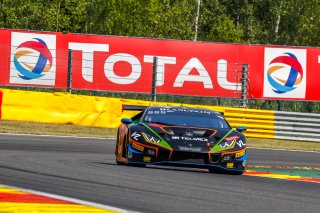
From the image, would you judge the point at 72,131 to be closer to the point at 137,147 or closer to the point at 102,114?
the point at 102,114

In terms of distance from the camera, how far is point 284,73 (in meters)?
32.3

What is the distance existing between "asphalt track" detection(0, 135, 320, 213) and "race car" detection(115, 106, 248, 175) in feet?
0.94

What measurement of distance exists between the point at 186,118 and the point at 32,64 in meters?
13.7

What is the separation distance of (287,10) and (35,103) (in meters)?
37.8

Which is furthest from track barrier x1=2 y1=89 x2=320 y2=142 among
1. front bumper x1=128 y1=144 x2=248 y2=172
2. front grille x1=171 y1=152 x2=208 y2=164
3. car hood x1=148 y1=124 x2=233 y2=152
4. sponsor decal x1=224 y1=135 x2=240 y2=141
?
front grille x1=171 y1=152 x2=208 y2=164

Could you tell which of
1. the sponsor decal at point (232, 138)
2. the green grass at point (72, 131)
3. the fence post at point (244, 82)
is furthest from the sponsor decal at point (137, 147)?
the fence post at point (244, 82)

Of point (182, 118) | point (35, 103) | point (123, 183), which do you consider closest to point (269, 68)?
A: point (35, 103)

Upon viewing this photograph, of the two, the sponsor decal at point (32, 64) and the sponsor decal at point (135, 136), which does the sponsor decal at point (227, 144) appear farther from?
the sponsor decal at point (32, 64)

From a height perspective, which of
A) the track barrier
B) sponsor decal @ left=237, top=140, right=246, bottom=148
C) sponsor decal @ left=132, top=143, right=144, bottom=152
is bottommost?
the track barrier

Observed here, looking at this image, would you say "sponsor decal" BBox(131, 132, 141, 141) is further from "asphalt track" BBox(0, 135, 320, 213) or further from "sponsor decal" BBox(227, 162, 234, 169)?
"sponsor decal" BBox(227, 162, 234, 169)

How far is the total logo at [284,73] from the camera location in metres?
32.2

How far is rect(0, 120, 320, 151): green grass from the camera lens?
26047mm

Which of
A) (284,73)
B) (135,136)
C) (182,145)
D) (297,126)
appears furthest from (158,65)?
(182,145)

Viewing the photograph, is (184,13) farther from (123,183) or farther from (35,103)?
(123,183)
